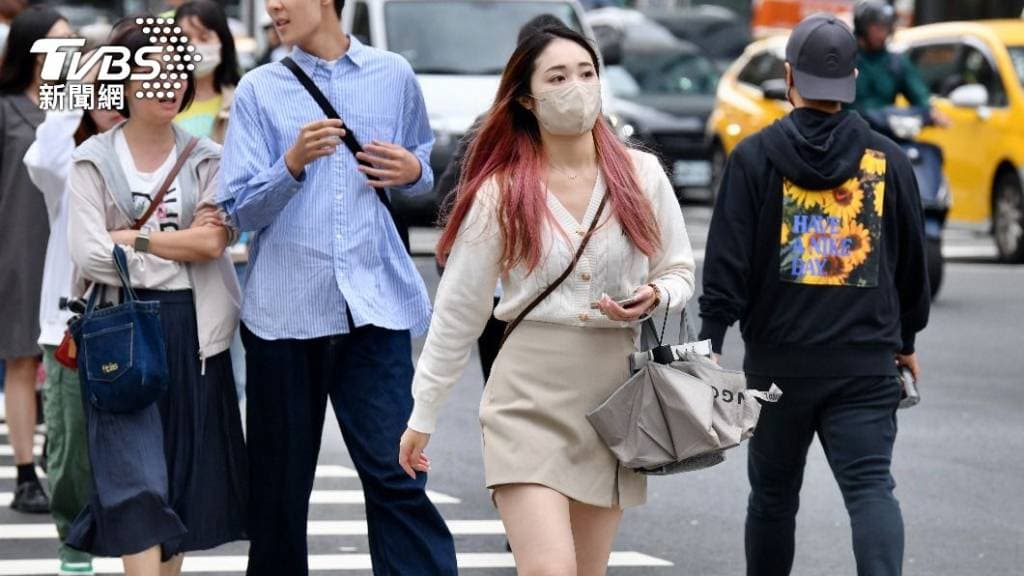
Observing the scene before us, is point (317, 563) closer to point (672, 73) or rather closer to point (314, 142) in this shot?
point (314, 142)

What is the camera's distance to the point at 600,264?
4977 mm

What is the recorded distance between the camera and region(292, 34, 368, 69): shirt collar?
5953 mm

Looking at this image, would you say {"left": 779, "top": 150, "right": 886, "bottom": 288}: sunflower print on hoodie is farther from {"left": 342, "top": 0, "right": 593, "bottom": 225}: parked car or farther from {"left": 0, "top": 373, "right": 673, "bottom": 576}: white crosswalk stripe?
{"left": 342, "top": 0, "right": 593, "bottom": 225}: parked car

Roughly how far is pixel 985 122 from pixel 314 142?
1284 centimetres

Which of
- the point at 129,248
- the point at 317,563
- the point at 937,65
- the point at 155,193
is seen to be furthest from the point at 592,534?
the point at 937,65

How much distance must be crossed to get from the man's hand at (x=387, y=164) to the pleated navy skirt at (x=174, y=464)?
0.72 m

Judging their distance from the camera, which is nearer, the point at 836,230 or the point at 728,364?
the point at 836,230

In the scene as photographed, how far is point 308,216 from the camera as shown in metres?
5.88

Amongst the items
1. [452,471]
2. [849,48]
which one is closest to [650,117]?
[452,471]

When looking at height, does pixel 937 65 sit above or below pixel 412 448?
below

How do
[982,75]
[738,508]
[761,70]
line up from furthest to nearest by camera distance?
[761,70] < [982,75] < [738,508]

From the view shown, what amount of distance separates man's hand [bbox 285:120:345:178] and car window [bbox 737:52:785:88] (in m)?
15.7

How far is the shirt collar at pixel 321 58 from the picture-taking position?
5.95 m

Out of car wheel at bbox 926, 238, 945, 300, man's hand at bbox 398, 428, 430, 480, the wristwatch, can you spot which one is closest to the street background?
car wheel at bbox 926, 238, 945, 300
